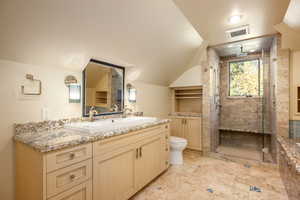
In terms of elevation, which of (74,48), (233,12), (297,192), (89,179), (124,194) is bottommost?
(124,194)

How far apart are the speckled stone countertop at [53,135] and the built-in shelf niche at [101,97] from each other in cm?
40

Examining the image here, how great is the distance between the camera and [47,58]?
1.55 meters

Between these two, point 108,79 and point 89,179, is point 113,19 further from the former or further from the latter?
point 89,179

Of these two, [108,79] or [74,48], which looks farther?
[108,79]

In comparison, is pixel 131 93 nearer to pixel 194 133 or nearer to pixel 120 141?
pixel 120 141

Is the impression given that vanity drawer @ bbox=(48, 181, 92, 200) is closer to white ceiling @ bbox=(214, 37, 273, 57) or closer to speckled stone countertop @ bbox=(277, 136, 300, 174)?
speckled stone countertop @ bbox=(277, 136, 300, 174)

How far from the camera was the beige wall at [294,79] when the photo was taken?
7.38 feet

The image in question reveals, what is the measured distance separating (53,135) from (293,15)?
9.48 ft

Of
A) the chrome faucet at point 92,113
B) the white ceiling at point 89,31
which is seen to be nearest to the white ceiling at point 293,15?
the white ceiling at point 89,31

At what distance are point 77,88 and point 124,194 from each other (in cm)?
132

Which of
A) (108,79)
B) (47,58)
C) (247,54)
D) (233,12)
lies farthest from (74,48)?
(247,54)

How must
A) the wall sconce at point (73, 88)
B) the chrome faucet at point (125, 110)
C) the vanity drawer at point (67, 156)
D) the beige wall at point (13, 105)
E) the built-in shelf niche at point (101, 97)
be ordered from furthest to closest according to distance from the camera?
the chrome faucet at point (125, 110), the built-in shelf niche at point (101, 97), the wall sconce at point (73, 88), the beige wall at point (13, 105), the vanity drawer at point (67, 156)

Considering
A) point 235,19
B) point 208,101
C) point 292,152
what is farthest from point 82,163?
point 208,101

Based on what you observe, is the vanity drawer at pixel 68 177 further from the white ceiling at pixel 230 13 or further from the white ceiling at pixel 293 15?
the white ceiling at pixel 293 15
